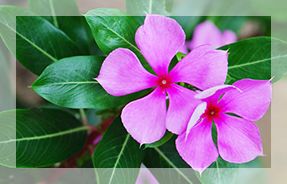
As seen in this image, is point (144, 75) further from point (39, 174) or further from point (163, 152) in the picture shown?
point (39, 174)

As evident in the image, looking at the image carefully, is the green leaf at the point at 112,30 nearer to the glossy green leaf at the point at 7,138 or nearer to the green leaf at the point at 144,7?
the green leaf at the point at 144,7

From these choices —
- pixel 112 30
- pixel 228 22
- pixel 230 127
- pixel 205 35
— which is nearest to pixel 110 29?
pixel 112 30

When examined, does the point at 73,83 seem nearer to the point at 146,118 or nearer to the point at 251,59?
the point at 146,118

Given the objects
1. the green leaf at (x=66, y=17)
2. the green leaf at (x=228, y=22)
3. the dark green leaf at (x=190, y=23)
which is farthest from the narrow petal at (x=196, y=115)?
the green leaf at (x=228, y=22)

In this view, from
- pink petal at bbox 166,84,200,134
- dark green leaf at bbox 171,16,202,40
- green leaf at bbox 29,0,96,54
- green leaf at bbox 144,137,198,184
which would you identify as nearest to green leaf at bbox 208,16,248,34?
dark green leaf at bbox 171,16,202,40

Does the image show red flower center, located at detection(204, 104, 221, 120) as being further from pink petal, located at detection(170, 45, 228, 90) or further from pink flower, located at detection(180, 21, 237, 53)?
pink flower, located at detection(180, 21, 237, 53)

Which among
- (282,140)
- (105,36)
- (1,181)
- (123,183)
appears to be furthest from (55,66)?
(282,140)
